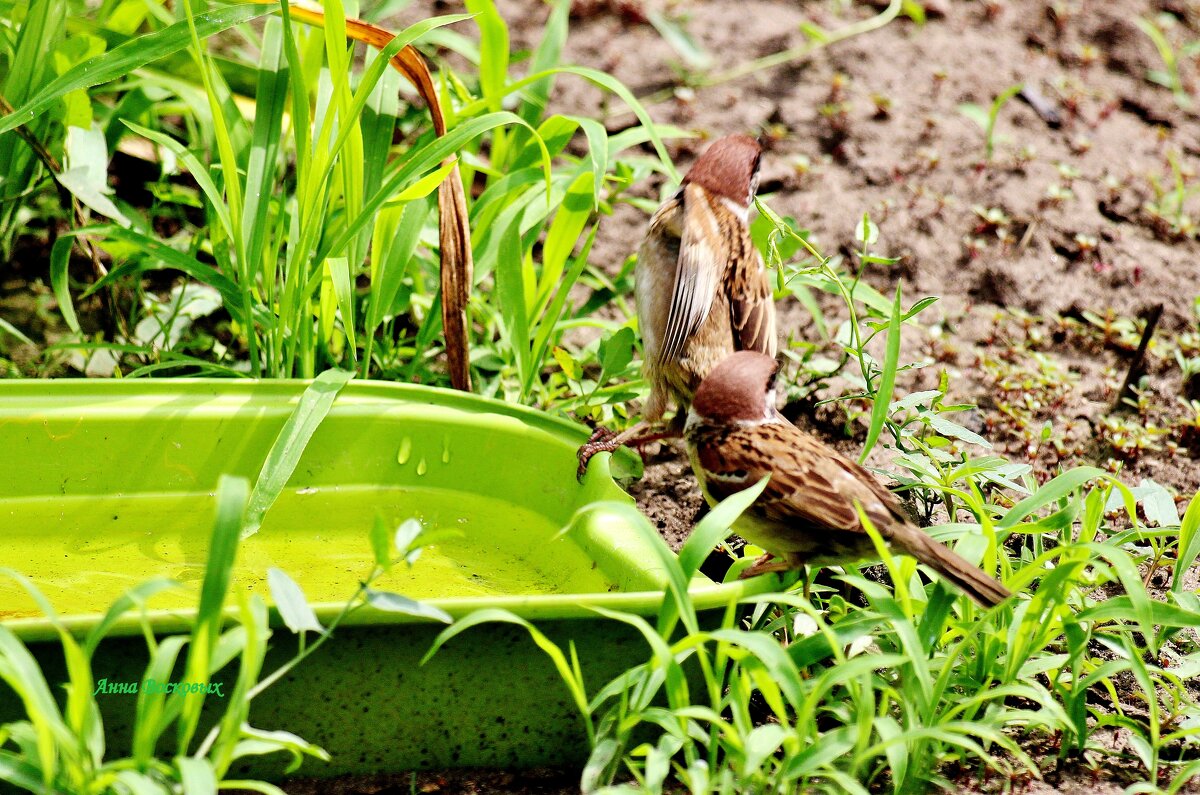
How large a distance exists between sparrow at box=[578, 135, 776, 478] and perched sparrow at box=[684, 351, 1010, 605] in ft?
0.96

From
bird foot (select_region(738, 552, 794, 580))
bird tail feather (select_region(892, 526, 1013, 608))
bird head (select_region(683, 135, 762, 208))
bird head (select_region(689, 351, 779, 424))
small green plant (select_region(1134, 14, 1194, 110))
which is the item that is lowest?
bird foot (select_region(738, 552, 794, 580))

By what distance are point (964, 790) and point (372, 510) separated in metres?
1.71

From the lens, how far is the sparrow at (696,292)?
3.64 meters

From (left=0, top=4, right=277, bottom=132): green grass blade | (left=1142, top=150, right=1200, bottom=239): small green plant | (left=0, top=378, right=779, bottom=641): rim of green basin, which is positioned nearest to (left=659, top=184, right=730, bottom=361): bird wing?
(left=0, top=378, right=779, bottom=641): rim of green basin

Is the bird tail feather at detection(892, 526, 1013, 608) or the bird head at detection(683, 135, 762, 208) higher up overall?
the bird head at detection(683, 135, 762, 208)

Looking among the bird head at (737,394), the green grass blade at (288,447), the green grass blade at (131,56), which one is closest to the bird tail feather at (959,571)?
the bird head at (737,394)

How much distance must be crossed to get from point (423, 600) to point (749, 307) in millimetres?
1592

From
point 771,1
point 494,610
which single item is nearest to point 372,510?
point 494,610

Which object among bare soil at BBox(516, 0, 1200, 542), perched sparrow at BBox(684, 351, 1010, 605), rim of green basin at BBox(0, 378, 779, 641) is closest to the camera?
Answer: rim of green basin at BBox(0, 378, 779, 641)

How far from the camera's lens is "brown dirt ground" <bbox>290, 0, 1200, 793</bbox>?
441 centimetres

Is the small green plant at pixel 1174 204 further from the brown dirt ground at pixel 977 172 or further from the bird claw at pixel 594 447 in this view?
the bird claw at pixel 594 447

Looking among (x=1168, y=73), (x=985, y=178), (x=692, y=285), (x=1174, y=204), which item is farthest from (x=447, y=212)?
(x=1168, y=73)

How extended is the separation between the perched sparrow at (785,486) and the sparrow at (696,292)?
294 mm

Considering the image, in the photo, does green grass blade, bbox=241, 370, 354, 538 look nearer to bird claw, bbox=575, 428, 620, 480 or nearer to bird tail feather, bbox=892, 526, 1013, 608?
bird claw, bbox=575, 428, 620, 480
